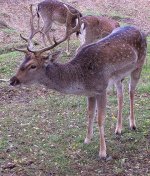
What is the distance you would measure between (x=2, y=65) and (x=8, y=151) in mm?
4562

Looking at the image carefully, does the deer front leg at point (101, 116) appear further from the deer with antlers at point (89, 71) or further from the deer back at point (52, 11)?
the deer back at point (52, 11)

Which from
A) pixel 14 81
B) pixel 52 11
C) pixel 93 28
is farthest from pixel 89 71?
pixel 52 11

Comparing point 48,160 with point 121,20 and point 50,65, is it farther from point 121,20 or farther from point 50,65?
point 121,20

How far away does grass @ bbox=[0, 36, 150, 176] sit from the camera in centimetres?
511

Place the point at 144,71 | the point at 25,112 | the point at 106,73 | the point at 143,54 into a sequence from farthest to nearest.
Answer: the point at 144,71 < the point at 25,112 < the point at 143,54 < the point at 106,73

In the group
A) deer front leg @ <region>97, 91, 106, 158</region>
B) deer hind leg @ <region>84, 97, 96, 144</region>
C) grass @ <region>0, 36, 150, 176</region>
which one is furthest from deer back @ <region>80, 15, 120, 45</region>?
deer front leg @ <region>97, 91, 106, 158</region>

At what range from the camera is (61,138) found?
233 inches

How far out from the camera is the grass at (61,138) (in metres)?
5.11

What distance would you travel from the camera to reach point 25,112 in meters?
7.09

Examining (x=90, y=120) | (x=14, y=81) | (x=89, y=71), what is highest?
(x=89, y=71)

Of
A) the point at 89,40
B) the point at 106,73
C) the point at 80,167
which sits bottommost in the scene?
the point at 80,167

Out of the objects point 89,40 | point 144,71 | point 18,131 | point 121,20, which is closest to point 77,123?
point 18,131

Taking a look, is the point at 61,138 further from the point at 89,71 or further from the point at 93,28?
the point at 93,28

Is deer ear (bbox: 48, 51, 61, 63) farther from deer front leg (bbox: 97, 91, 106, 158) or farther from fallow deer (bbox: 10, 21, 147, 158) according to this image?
deer front leg (bbox: 97, 91, 106, 158)
